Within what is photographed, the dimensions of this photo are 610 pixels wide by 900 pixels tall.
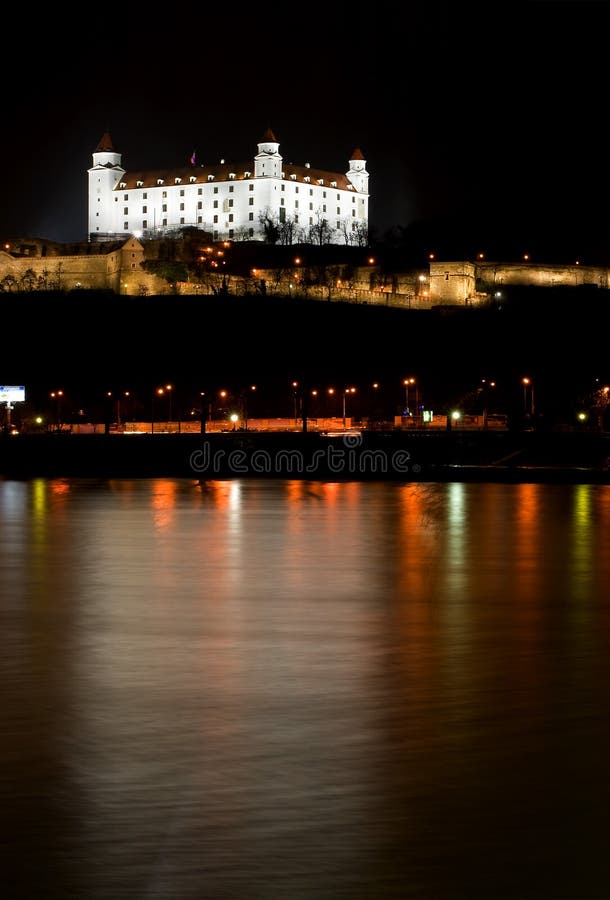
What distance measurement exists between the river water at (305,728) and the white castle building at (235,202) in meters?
102

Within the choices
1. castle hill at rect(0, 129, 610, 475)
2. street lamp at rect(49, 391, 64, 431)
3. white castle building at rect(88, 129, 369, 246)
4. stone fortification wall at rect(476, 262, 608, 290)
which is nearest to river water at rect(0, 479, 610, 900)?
castle hill at rect(0, 129, 610, 475)

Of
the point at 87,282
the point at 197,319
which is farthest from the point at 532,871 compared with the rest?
the point at 87,282

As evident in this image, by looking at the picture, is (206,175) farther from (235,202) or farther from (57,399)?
(57,399)

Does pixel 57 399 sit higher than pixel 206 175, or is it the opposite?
pixel 206 175

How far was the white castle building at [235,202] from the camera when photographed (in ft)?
388

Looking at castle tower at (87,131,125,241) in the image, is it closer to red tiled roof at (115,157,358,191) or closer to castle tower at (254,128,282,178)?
red tiled roof at (115,157,358,191)

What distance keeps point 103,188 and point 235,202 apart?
15.6 meters

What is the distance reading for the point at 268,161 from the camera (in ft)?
398

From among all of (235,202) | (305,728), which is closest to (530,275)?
(235,202)

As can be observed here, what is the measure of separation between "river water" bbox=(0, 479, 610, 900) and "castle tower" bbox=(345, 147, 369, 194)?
116707 millimetres

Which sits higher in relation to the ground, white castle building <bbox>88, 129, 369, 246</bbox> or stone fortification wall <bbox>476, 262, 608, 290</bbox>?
white castle building <bbox>88, 129, 369, 246</bbox>

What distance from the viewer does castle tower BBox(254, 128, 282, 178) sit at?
121 metres

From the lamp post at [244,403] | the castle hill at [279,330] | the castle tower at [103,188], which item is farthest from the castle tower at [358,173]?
the lamp post at [244,403]

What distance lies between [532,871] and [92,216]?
409 ft
